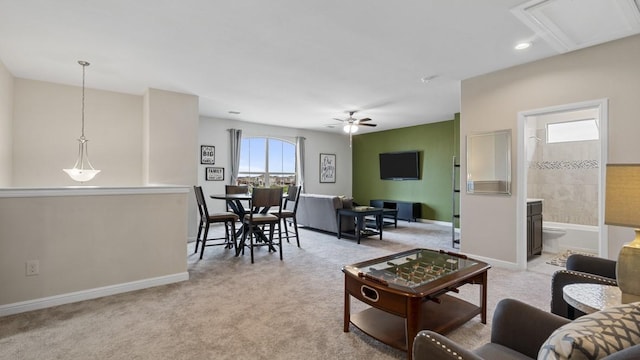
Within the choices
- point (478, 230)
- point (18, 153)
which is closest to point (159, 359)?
point (478, 230)

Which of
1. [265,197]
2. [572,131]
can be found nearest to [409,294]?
[265,197]

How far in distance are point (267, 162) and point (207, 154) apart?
1.69m

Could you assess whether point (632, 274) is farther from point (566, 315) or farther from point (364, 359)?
point (364, 359)

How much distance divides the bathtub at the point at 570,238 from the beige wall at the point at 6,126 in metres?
7.95

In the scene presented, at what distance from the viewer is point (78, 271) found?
9.38 ft

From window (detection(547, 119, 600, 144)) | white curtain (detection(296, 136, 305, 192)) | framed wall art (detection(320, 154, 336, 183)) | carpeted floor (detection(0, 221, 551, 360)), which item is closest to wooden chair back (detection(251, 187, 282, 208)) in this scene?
carpeted floor (detection(0, 221, 551, 360))

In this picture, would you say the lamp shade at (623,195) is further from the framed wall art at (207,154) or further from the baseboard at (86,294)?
the framed wall art at (207,154)

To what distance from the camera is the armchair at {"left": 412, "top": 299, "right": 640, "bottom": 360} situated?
76cm

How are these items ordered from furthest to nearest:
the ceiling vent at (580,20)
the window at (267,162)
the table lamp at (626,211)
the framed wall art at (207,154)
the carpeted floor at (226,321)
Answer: the window at (267,162) < the framed wall art at (207,154) < the ceiling vent at (580,20) < the carpeted floor at (226,321) < the table lamp at (626,211)

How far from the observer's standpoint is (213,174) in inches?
285

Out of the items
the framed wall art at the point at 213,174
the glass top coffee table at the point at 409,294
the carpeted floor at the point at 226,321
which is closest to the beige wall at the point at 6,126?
the carpeted floor at the point at 226,321

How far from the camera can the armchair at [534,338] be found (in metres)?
0.76

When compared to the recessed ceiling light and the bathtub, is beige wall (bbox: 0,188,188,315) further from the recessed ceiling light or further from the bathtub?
the bathtub

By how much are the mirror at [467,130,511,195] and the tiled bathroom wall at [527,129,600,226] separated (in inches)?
99.5
